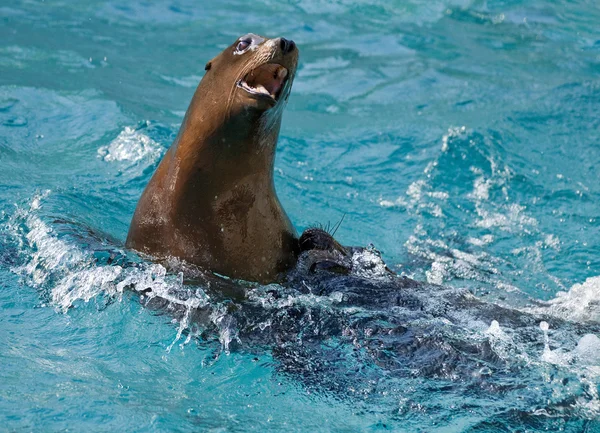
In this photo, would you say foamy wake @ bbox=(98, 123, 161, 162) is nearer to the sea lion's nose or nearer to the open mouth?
the open mouth

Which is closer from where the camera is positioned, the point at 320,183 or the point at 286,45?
the point at 286,45

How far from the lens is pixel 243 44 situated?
4.13m

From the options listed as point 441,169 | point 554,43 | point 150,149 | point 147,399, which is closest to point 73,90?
point 150,149

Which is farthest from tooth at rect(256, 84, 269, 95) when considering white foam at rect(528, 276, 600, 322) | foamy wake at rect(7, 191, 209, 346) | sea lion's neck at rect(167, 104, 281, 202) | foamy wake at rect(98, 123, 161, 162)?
foamy wake at rect(98, 123, 161, 162)

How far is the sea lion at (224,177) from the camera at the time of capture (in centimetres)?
408

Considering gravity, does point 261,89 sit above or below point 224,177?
above

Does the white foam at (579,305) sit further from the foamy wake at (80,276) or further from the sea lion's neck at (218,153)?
the foamy wake at (80,276)

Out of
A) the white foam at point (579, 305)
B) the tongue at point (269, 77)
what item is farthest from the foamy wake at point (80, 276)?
the white foam at point (579, 305)

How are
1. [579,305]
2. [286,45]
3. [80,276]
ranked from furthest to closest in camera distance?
[579,305] → [80,276] → [286,45]

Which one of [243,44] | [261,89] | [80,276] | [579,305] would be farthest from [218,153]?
[579,305]

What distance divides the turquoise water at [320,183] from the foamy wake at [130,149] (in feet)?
0.09

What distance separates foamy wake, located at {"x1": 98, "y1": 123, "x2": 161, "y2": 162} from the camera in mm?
7145

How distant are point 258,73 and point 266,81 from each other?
6cm

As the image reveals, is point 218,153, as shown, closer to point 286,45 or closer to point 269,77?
point 269,77
